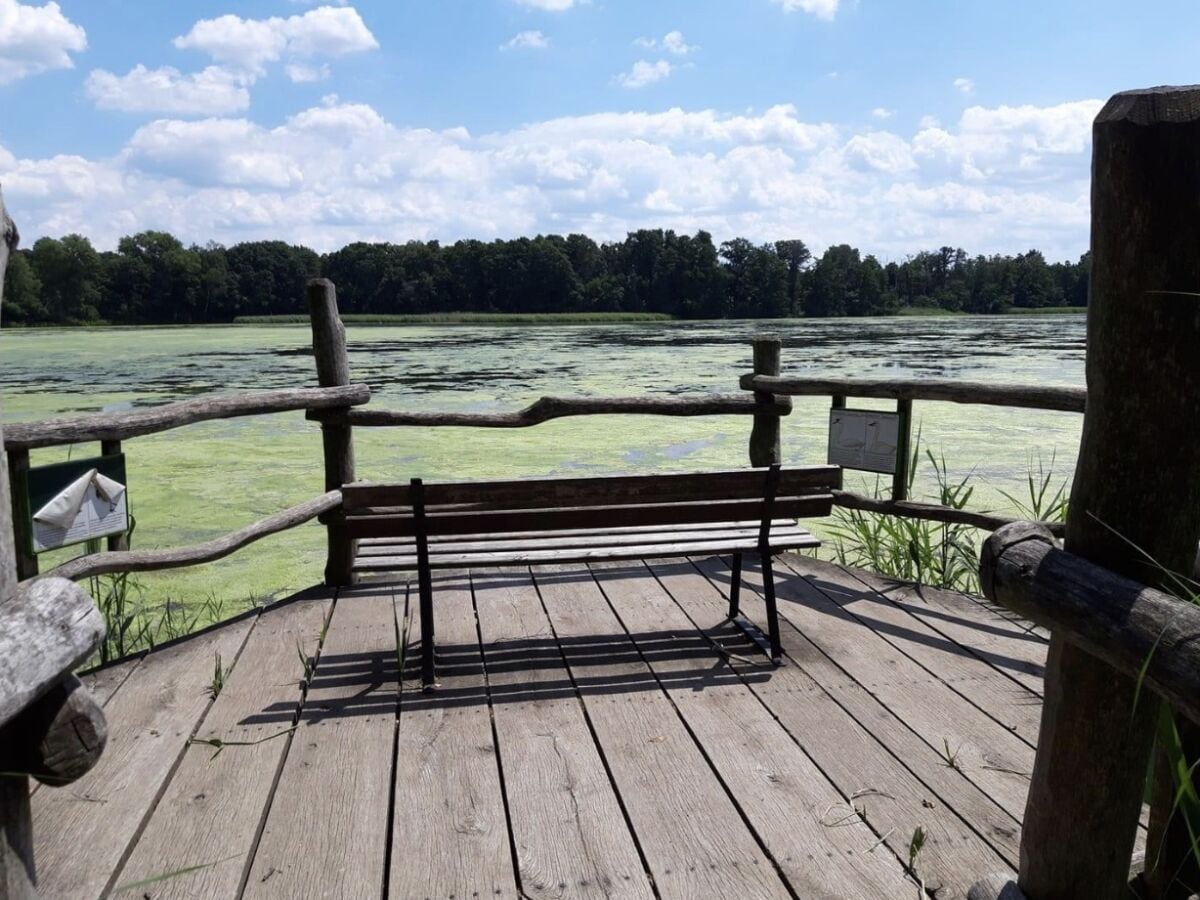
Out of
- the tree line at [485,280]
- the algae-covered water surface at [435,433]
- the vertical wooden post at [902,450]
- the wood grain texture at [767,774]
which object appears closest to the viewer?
the wood grain texture at [767,774]

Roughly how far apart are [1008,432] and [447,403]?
18.1 feet

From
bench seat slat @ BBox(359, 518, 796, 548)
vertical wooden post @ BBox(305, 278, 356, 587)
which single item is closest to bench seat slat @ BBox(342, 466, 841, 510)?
bench seat slat @ BBox(359, 518, 796, 548)

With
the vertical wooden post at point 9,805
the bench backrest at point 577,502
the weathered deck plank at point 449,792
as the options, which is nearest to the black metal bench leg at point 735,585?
the bench backrest at point 577,502

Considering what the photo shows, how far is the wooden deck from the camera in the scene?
1.77 meters

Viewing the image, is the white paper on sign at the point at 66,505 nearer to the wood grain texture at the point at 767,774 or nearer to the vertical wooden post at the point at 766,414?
the wood grain texture at the point at 767,774

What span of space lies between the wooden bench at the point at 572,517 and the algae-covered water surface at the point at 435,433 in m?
1.98

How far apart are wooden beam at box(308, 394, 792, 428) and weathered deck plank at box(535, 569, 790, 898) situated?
919 mm

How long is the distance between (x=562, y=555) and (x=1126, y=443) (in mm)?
1701

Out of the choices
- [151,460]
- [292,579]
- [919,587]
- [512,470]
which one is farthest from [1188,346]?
[151,460]

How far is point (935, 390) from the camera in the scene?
361 centimetres

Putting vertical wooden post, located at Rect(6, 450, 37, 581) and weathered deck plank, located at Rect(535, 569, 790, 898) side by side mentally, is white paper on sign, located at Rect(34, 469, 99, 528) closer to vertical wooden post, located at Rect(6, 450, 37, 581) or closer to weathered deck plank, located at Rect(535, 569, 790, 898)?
vertical wooden post, located at Rect(6, 450, 37, 581)

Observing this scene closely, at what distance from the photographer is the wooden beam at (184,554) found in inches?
110

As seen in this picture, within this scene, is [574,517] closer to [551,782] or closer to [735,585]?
[735,585]

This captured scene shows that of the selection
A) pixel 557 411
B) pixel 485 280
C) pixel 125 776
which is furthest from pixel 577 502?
pixel 485 280
